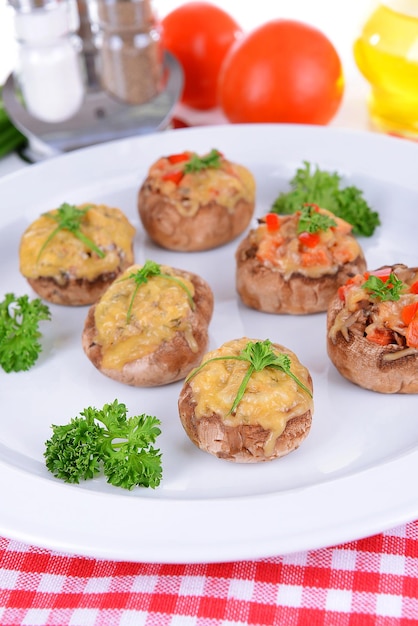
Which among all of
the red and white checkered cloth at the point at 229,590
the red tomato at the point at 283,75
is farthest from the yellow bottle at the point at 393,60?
the red and white checkered cloth at the point at 229,590

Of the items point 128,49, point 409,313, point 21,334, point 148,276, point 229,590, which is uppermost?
point 409,313

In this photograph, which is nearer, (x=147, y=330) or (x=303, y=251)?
(x=147, y=330)

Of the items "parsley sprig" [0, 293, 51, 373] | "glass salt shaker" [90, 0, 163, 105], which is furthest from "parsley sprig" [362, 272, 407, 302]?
"glass salt shaker" [90, 0, 163, 105]

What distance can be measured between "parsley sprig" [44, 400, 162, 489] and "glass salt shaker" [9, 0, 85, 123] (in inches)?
128

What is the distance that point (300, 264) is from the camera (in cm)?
435

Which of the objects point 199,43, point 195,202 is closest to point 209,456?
point 195,202

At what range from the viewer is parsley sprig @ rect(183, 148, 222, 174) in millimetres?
4969

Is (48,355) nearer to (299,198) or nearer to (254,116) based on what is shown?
(299,198)

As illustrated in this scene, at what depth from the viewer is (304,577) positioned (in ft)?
9.89

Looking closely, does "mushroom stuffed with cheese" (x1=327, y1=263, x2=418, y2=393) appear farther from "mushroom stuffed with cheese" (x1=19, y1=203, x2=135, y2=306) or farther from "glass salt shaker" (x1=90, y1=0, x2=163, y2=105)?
"glass salt shaker" (x1=90, y1=0, x2=163, y2=105)

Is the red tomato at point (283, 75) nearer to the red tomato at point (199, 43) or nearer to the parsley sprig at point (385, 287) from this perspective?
the red tomato at point (199, 43)

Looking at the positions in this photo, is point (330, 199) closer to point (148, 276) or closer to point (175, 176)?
point (175, 176)

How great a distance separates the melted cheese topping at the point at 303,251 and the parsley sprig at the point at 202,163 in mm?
763

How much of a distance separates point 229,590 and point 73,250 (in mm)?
2218
